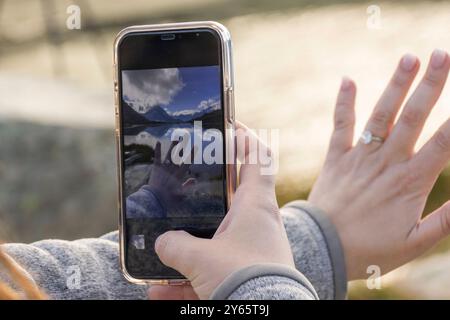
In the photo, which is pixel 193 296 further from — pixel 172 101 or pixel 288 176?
pixel 288 176

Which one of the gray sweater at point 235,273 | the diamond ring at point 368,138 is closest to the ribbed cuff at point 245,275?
the gray sweater at point 235,273

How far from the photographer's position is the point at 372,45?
2.38m

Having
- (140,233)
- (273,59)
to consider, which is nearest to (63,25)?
(273,59)

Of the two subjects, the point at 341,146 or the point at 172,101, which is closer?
the point at 172,101

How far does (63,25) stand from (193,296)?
7.10ft

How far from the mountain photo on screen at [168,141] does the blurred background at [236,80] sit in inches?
42.1

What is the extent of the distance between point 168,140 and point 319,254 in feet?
A: 0.80

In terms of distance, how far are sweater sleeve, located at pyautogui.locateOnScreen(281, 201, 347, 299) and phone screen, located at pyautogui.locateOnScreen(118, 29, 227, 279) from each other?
18cm

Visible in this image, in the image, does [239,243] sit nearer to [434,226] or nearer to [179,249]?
[179,249]

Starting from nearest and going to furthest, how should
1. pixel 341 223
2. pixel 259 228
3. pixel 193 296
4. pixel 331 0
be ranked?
pixel 259 228 → pixel 193 296 → pixel 341 223 → pixel 331 0

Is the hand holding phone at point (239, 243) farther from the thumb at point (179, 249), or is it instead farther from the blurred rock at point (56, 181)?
the blurred rock at point (56, 181)

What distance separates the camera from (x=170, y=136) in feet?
2.32

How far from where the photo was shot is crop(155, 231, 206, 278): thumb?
612mm

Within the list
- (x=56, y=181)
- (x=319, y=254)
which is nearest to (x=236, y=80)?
(x=56, y=181)
